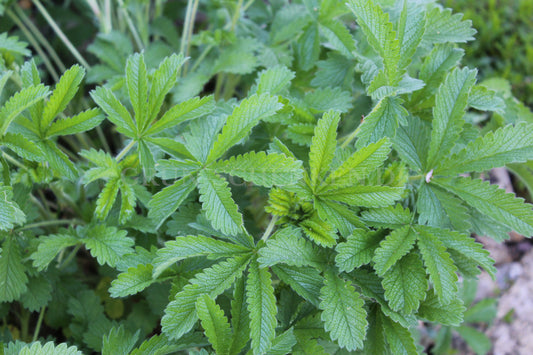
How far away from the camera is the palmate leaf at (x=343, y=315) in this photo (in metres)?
1.00

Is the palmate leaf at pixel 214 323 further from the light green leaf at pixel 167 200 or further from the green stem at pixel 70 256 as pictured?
the green stem at pixel 70 256

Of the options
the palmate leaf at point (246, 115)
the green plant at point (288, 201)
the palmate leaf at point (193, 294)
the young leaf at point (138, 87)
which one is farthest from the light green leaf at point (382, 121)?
the young leaf at point (138, 87)

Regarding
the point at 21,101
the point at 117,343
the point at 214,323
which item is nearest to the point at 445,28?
the point at 214,323

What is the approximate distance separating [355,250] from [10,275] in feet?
2.90

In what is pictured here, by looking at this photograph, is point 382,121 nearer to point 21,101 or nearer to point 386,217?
point 386,217

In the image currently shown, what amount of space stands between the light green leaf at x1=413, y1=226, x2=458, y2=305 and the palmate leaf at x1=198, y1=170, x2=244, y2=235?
423mm

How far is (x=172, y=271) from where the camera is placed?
3.76 ft

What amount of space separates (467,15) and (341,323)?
87.2 inches

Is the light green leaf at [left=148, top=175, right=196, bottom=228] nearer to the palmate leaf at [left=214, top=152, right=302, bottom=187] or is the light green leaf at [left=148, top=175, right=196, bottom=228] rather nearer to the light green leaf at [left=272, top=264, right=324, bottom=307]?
the palmate leaf at [left=214, top=152, right=302, bottom=187]

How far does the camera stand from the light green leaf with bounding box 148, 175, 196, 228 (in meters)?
1.09

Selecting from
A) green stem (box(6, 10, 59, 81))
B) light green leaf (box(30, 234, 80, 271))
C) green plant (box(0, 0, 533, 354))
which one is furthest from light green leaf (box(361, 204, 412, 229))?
green stem (box(6, 10, 59, 81))

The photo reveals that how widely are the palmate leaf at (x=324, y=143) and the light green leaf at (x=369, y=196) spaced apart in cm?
Result: 7

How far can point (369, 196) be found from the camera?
1.04 metres

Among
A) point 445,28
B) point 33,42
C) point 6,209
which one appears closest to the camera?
point 6,209
